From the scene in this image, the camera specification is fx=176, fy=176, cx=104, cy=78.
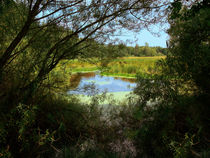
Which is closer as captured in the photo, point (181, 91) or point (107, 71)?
point (181, 91)

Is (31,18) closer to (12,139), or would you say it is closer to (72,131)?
(12,139)

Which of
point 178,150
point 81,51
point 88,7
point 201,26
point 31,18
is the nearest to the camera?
point 178,150

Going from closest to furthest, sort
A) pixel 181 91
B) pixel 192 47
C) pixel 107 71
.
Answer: pixel 192 47, pixel 181 91, pixel 107 71

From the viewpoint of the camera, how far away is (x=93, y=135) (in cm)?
275

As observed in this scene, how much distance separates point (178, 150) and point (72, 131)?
1606 millimetres

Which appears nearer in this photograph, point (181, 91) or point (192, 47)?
point (192, 47)

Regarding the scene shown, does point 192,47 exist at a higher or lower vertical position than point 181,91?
higher

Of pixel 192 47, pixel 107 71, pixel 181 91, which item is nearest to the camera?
pixel 192 47

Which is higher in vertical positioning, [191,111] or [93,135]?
[191,111]

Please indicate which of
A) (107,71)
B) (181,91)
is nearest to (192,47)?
(181,91)

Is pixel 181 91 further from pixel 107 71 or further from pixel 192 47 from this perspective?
pixel 107 71

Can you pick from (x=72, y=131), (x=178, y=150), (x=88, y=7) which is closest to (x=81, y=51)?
(x=88, y=7)

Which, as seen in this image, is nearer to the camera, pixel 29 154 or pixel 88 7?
pixel 29 154

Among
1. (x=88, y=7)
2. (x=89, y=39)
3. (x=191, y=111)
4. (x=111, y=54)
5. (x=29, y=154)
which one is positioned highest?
(x=88, y=7)
